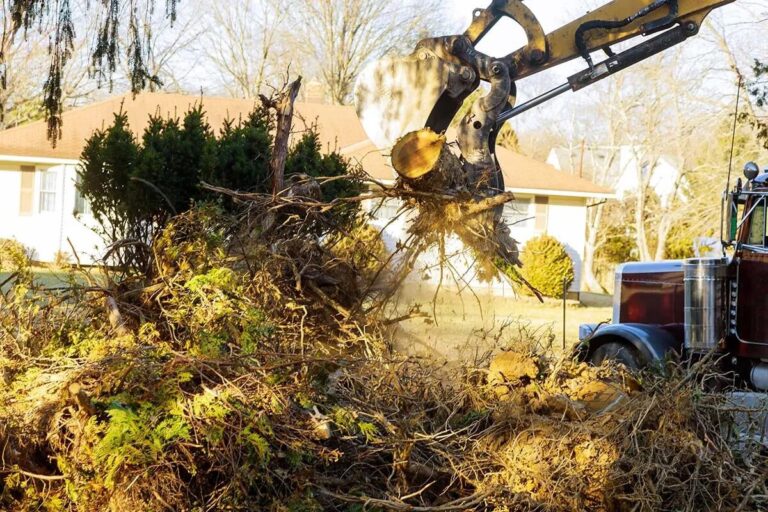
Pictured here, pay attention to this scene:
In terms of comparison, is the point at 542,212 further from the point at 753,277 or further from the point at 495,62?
the point at 495,62

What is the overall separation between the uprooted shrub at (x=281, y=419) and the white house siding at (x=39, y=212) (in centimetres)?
2097

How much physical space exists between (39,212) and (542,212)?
15045 millimetres

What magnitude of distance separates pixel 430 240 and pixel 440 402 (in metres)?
1.24

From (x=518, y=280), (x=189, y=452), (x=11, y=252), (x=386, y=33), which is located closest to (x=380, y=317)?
(x=518, y=280)

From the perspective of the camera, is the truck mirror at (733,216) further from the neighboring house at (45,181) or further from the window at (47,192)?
the window at (47,192)

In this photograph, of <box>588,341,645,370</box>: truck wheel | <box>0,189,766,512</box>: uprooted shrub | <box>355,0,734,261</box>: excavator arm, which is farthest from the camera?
A: <box>588,341,645,370</box>: truck wheel

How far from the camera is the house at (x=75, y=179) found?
26.0 meters

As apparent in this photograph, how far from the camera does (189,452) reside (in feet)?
16.0

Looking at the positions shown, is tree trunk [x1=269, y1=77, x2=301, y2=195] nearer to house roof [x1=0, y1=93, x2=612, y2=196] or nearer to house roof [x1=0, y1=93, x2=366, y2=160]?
house roof [x1=0, y1=93, x2=612, y2=196]

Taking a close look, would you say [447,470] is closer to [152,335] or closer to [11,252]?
[152,335]

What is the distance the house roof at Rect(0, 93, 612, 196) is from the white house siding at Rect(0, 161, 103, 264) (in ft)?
2.21

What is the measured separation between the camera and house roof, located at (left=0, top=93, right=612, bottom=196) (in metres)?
26.0

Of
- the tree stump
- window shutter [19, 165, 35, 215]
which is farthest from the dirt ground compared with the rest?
window shutter [19, 165, 35, 215]

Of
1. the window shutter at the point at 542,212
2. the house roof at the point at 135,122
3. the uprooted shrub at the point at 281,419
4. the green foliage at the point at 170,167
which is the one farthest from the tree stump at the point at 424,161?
the window shutter at the point at 542,212
